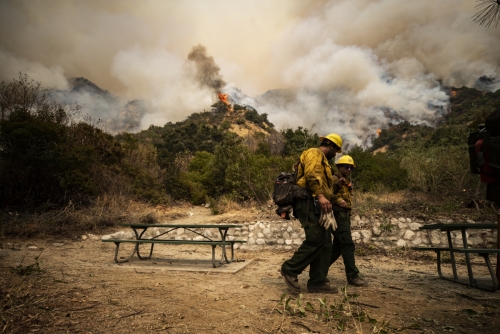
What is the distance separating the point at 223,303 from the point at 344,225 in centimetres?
206

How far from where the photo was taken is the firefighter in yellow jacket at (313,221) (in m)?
3.84

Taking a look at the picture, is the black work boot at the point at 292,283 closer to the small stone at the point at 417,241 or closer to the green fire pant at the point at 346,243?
the green fire pant at the point at 346,243

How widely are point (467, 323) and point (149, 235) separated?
8.70 m

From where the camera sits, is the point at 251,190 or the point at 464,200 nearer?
the point at 464,200

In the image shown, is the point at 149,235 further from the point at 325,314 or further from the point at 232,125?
the point at 232,125

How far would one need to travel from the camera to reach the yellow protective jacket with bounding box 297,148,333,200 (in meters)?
3.84

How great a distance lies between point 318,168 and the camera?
3.89m

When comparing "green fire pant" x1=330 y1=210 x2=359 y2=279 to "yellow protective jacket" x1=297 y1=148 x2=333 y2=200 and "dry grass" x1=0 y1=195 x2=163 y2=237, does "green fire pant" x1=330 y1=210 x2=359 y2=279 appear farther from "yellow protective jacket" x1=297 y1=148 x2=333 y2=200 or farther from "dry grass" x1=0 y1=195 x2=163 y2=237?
"dry grass" x1=0 y1=195 x2=163 y2=237

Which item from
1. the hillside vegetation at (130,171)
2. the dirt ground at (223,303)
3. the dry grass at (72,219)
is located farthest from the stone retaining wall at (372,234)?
the dirt ground at (223,303)

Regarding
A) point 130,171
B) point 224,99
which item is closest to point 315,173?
point 130,171

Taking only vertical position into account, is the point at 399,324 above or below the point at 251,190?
below

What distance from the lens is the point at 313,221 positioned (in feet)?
12.8

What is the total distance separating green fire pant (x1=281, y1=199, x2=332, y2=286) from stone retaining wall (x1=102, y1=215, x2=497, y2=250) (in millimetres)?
4299

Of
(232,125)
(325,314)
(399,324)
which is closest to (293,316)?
(325,314)
